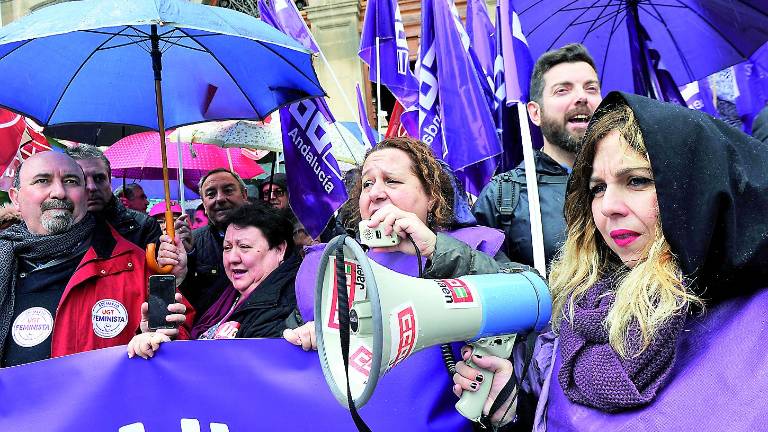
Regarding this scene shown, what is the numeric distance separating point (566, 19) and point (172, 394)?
2.77m

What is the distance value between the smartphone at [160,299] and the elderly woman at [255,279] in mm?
228

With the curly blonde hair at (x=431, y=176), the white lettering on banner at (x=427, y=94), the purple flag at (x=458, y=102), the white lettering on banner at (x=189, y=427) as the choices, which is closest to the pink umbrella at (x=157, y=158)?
the white lettering on banner at (x=427, y=94)

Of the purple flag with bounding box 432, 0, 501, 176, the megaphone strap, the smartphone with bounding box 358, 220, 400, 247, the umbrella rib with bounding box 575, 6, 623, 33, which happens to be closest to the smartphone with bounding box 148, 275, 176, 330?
the smartphone with bounding box 358, 220, 400, 247

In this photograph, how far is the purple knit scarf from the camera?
1.53 metres

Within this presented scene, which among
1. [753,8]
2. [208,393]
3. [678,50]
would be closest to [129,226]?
[208,393]

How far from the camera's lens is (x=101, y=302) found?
311 centimetres

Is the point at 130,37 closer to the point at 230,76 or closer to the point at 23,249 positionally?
the point at 230,76

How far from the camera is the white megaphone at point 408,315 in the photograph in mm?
1471

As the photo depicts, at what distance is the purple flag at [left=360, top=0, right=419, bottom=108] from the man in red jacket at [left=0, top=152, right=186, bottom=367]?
1.94 m

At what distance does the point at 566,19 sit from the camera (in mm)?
3775

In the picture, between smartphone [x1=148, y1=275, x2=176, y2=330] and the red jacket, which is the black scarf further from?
smartphone [x1=148, y1=275, x2=176, y2=330]

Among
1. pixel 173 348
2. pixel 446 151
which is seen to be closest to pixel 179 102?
pixel 446 151

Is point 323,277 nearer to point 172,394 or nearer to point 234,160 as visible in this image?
point 172,394

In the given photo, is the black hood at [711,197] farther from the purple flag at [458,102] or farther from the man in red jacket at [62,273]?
the man in red jacket at [62,273]
